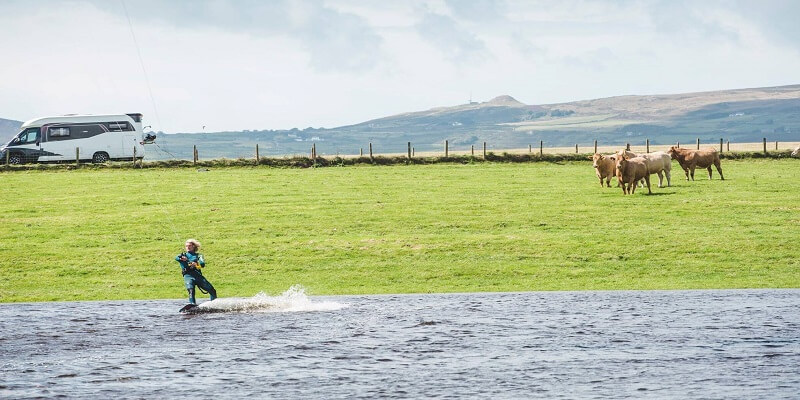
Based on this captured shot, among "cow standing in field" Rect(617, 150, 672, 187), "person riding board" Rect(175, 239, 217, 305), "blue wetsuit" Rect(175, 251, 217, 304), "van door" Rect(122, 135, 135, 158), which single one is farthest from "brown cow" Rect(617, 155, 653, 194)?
"van door" Rect(122, 135, 135, 158)

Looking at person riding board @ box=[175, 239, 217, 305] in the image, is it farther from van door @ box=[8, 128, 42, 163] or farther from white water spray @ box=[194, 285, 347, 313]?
van door @ box=[8, 128, 42, 163]

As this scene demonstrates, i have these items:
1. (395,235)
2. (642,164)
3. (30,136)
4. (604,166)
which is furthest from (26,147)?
(395,235)

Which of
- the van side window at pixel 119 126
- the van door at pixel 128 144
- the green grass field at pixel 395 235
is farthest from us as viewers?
the van door at pixel 128 144

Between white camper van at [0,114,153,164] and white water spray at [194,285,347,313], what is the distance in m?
61.0

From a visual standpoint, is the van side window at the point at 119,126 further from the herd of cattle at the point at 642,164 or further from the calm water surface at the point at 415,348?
the calm water surface at the point at 415,348

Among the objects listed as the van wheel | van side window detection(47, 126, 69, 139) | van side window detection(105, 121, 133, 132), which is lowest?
the van wheel

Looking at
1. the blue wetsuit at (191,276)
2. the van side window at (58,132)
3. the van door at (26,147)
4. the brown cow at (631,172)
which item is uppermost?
the van side window at (58,132)

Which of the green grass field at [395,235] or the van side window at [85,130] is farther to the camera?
the van side window at [85,130]

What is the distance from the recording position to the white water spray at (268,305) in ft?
91.2

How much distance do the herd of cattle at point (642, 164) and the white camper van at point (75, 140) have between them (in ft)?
140

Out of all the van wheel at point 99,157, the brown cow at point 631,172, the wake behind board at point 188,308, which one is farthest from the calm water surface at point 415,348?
the van wheel at point 99,157

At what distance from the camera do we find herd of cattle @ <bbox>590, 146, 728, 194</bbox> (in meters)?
57.5

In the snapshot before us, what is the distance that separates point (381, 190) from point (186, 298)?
29064 millimetres

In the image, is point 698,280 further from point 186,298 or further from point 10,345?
point 10,345
